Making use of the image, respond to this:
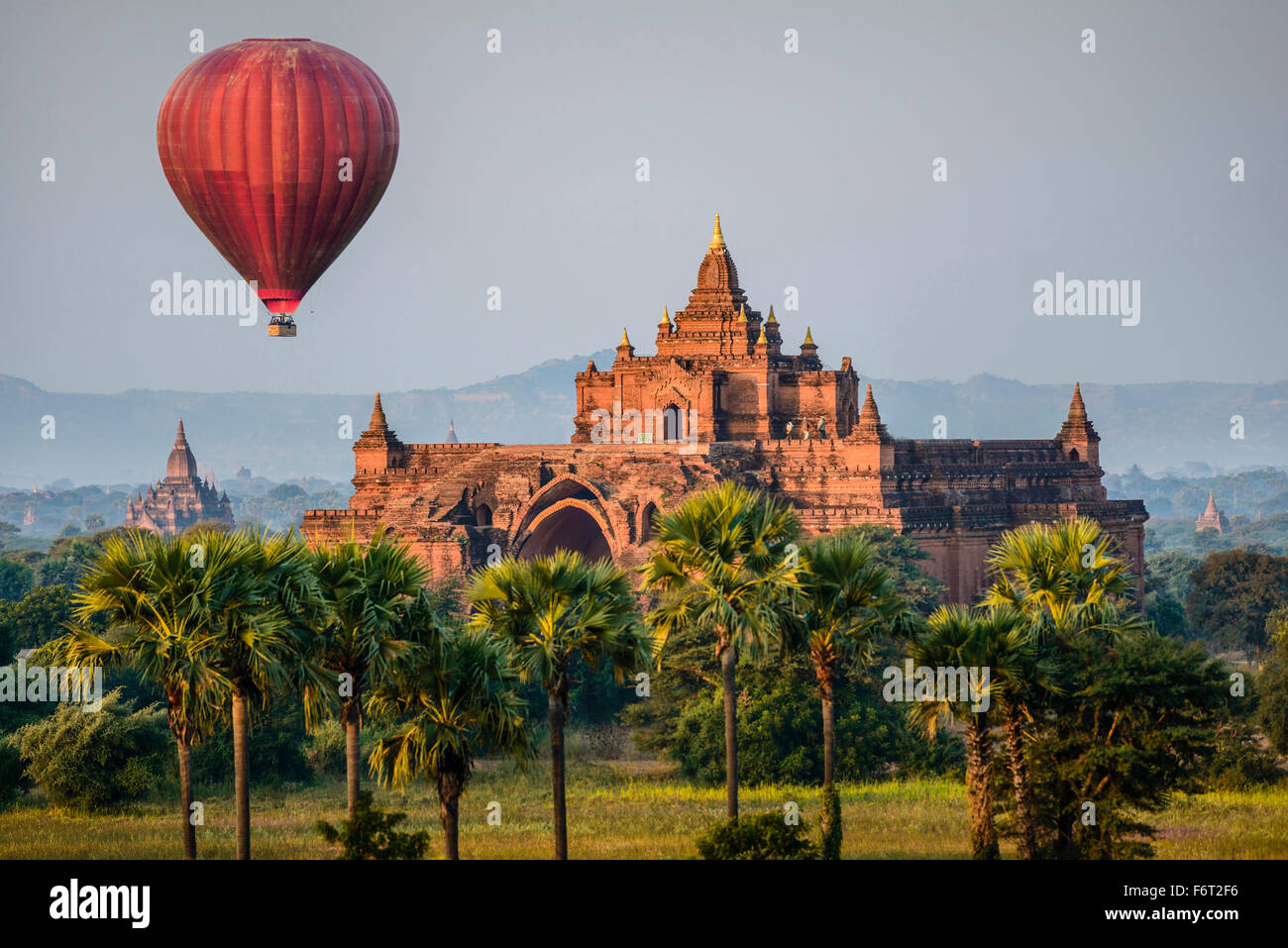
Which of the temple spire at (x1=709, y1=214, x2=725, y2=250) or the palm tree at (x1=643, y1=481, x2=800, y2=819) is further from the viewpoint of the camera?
the temple spire at (x1=709, y1=214, x2=725, y2=250)

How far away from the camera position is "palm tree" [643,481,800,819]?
41.4m

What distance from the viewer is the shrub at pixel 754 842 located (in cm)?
3794

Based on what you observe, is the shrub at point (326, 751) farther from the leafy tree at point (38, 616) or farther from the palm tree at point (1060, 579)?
the palm tree at point (1060, 579)

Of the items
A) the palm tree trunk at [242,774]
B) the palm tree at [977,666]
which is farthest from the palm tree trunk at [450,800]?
the palm tree at [977,666]

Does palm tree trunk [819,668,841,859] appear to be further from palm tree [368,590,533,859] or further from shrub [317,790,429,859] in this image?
shrub [317,790,429,859]

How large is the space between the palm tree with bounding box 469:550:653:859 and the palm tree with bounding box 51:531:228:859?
509 centimetres

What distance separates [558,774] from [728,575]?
496 cm

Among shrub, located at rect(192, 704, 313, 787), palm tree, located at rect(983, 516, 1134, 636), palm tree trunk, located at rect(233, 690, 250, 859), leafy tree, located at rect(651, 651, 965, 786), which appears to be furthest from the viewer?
leafy tree, located at rect(651, 651, 965, 786)

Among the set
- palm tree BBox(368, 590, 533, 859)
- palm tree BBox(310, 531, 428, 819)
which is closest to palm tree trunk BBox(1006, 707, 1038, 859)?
palm tree BBox(368, 590, 533, 859)

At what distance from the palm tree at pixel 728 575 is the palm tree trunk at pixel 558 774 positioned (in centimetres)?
256

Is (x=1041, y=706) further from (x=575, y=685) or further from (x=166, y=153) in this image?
(x=166, y=153)

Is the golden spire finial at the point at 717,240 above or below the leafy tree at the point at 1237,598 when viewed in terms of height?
above

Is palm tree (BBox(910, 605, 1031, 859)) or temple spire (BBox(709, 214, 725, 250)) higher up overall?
temple spire (BBox(709, 214, 725, 250))

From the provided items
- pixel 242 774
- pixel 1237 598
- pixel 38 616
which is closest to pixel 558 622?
pixel 242 774
